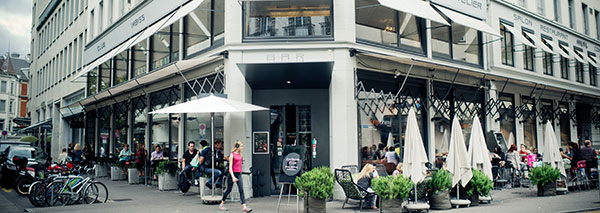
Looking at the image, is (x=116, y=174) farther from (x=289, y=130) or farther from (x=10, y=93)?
(x=10, y=93)

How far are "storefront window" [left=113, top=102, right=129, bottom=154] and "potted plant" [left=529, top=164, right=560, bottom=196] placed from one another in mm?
16598

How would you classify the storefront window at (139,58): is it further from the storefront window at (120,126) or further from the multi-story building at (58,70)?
the multi-story building at (58,70)

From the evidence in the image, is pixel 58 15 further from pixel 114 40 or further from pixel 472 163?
pixel 472 163

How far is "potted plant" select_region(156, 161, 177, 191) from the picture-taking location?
16.1 meters

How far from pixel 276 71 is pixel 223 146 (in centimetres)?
343

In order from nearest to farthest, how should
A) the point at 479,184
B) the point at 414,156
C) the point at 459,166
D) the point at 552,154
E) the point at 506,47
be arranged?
the point at 414,156
the point at 459,166
the point at 479,184
the point at 552,154
the point at 506,47

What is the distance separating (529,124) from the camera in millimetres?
22875

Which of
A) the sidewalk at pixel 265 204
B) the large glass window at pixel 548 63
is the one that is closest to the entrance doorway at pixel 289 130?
the sidewalk at pixel 265 204

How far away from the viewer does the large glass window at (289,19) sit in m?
13.8

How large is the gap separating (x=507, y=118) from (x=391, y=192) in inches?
511

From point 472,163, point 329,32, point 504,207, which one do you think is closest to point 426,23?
point 329,32

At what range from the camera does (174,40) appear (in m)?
18.1

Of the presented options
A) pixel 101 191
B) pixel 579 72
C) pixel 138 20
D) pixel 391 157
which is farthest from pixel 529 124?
pixel 101 191

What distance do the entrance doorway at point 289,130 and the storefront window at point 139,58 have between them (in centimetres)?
795
